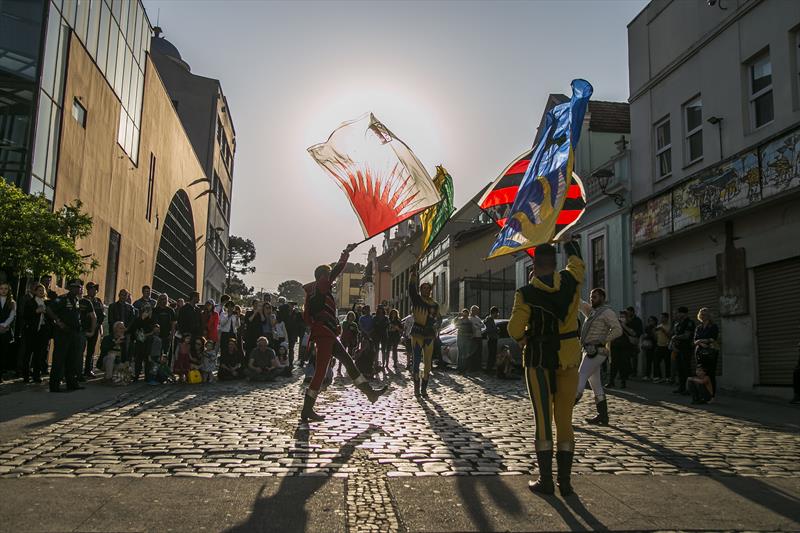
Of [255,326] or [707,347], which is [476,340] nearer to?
[255,326]

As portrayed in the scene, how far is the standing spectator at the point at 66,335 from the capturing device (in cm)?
1048

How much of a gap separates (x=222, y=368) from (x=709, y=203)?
11.4 metres

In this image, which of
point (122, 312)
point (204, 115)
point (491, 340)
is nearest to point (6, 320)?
point (122, 312)

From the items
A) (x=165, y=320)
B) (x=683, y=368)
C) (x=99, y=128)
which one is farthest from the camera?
(x=99, y=128)

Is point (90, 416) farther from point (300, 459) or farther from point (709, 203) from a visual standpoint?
point (709, 203)

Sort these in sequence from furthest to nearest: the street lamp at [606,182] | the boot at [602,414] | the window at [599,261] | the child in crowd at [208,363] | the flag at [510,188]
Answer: the window at [599,261], the street lamp at [606,182], the child in crowd at [208,363], the flag at [510,188], the boot at [602,414]

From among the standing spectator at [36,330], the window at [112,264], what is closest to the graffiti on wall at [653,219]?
the standing spectator at [36,330]

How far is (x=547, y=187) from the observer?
8219 millimetres

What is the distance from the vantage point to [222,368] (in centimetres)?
1462

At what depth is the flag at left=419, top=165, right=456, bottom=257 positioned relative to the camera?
11.9 m

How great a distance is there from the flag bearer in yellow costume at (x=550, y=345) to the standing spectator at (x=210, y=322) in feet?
36.3

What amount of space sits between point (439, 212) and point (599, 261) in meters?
12.3

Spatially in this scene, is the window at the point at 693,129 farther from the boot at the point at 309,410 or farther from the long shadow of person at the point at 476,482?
the boot at the point at 309,410

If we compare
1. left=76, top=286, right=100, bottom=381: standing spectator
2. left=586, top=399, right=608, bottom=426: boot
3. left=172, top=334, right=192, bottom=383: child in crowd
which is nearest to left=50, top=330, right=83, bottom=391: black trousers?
left=76, top=286, right=100, bottom=381: standing spectator
